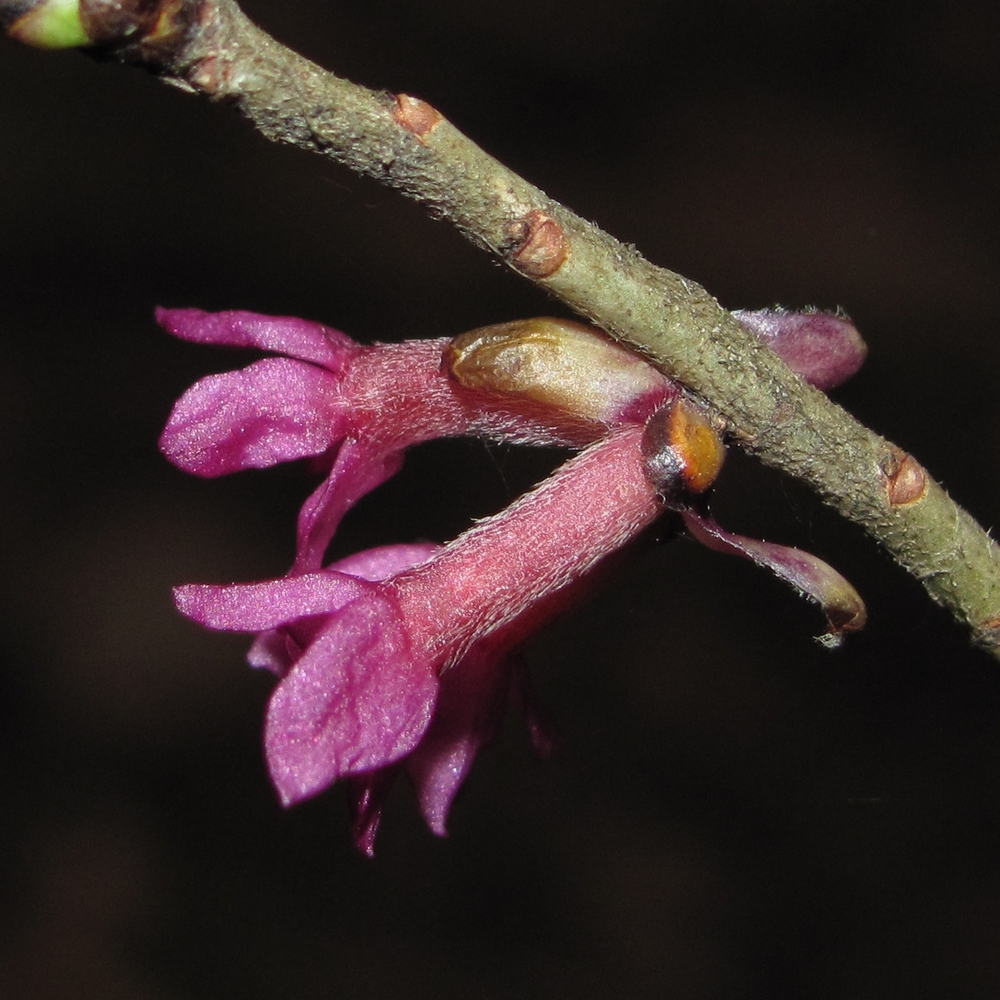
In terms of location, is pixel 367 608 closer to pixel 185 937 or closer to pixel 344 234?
pixel 344 234

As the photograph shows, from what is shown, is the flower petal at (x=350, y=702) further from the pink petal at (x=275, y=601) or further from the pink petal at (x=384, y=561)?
the pink petal at (x=384, y=561)

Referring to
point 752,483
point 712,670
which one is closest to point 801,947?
point 712,670

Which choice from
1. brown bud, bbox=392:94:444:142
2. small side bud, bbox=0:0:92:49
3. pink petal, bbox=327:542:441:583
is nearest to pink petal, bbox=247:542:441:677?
pink petal, bbox=327:542:441:583

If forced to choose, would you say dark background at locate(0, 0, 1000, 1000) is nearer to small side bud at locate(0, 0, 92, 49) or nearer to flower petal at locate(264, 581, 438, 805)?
flower petal at locate(264, 581, 438, 805)

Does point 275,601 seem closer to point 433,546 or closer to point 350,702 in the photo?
point 350,702

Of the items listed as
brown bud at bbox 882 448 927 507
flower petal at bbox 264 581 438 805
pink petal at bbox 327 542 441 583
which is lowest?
pink petal at bbox 327 542 441 583

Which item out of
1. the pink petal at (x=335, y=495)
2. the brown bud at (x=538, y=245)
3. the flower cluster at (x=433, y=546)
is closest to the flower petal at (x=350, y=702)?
the flower cluster at (x=433, y=546)

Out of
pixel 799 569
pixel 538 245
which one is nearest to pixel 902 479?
pixel 799 569
